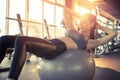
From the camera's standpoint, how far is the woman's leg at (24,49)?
120 centimetres

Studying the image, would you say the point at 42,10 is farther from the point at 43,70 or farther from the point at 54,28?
the point at 43,70

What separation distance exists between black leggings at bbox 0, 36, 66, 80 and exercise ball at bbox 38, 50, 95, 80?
0.19ft

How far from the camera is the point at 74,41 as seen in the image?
5.61 ft

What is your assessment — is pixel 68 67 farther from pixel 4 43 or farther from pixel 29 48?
pixel 4 43

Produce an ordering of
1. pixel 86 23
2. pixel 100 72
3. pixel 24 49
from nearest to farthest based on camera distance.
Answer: pixel 24 49
pixel 86 23
pixel 100 72

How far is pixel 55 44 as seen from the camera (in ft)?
4.95

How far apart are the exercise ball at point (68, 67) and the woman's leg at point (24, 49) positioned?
0.09 m

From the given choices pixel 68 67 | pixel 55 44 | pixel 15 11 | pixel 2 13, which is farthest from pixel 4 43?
pixel 15 11

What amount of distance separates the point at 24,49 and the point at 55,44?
0.33 meters

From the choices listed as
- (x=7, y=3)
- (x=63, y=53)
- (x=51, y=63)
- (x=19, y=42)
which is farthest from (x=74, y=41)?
(x=7, y=3)

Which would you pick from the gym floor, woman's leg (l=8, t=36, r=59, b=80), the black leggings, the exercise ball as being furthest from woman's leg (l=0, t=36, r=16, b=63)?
the gym floor

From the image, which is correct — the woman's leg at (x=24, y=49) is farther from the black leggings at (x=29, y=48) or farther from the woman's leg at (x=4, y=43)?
the woman's leg at (x=4, y=43)

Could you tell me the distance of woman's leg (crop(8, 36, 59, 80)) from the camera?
1.20 m

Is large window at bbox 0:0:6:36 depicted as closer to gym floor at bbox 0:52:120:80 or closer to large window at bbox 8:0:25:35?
large window at bbox 8:0:25:35
